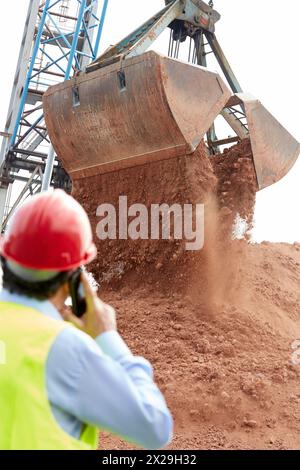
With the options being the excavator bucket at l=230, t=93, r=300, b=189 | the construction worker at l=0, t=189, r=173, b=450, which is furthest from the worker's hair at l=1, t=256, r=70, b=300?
the excavator bucket at l=230, t=93, r=300, b=189

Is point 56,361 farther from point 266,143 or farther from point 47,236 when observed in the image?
point 266,143

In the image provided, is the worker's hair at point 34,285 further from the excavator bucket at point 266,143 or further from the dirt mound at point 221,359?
the excavator bucket at point 266,143

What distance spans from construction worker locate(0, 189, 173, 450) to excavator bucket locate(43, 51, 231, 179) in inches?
172

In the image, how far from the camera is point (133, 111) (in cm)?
581

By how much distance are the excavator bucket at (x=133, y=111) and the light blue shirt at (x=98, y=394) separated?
454 centimetres

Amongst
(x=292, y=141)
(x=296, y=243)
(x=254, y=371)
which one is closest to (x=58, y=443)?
(x=254, y=371)

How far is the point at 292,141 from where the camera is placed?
650 centimetres

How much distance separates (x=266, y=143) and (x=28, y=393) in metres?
5.39

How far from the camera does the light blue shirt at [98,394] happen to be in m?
1.19

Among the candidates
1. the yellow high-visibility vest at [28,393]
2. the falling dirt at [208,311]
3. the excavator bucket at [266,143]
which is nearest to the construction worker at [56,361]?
the yellow high-visibility vest at [28,393]

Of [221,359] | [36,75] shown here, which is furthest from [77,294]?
[36,75]

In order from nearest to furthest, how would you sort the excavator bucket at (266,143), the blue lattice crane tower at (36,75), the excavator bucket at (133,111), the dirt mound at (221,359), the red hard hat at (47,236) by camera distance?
1. the red hard hat at (47,236)
2. the dirt mound at (221,359)
3. the excavator bucket at (133,111)
4. the excavator bucket at (266,143)
5. the blue lattice crane tower at (36,75)

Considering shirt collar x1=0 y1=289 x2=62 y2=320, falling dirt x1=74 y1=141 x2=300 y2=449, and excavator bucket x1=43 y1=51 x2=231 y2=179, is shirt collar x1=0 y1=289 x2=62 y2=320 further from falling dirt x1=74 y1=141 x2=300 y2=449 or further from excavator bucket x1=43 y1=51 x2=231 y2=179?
excavator bucket x1=43 y1=51 x2=231 y2=179

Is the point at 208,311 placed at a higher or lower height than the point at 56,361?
lower
